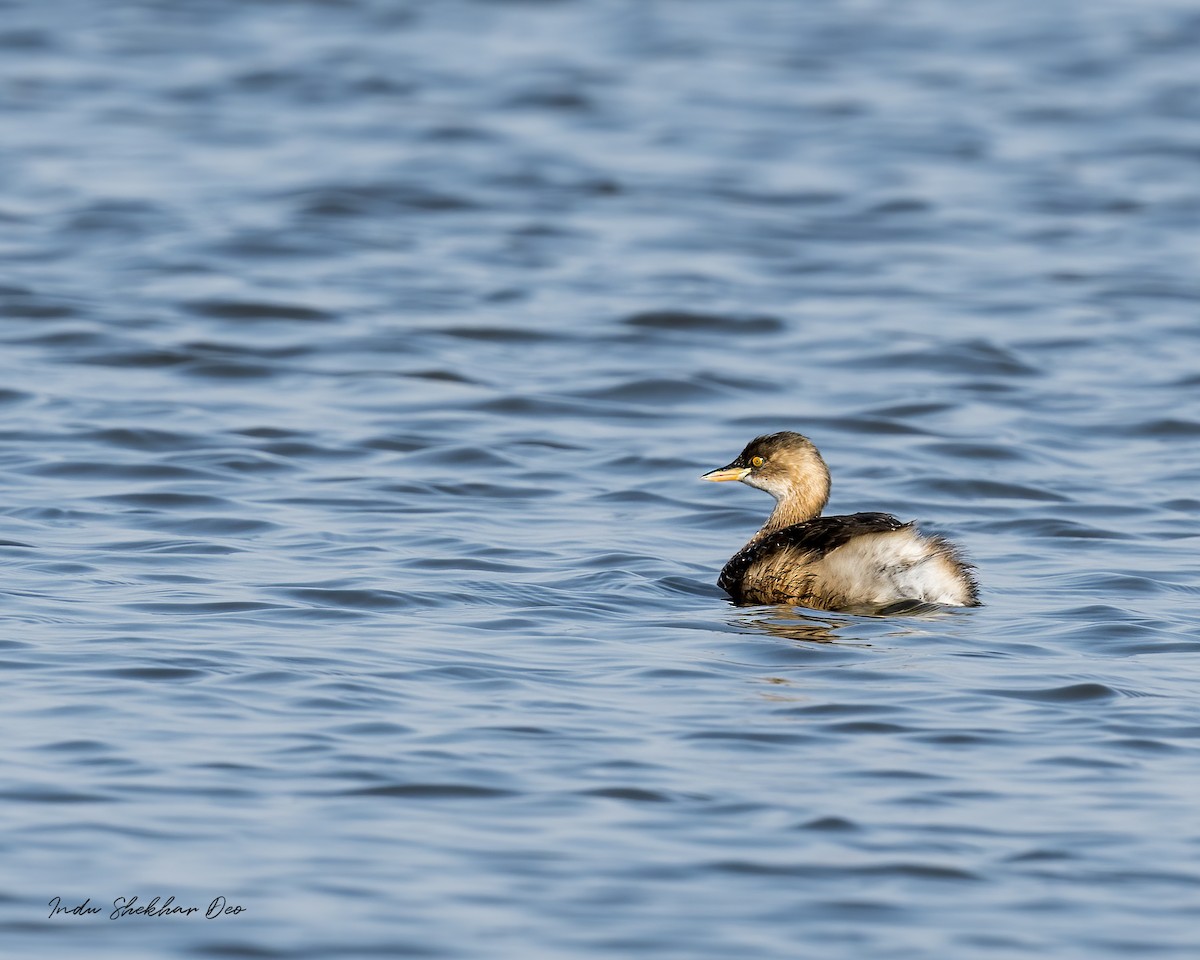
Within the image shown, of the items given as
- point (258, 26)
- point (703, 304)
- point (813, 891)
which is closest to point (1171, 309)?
point (703, 304)

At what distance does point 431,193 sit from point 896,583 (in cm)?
990

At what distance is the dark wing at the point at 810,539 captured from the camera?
8539 mm

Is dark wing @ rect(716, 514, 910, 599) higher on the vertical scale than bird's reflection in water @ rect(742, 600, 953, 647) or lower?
higher

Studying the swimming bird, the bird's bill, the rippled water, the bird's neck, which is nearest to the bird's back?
the swimming bird

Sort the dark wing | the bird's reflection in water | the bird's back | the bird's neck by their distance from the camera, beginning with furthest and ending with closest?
the bird's neck
the dark wing
the bird's back
the bird's reflection in water

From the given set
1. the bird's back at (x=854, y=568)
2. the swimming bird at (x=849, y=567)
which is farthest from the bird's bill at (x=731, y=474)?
the bird's back at (x=854, y=568)

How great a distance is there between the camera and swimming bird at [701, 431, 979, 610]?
841cm

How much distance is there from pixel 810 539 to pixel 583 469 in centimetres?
276

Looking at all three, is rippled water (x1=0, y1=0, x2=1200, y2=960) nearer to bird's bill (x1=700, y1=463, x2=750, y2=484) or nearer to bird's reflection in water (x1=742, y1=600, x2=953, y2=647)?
bird's reflection in water (x1=742, y1=600, x2=953, y2=647)

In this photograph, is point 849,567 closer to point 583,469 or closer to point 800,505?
point 800,505

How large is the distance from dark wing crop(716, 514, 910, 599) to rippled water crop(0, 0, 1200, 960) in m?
0.22

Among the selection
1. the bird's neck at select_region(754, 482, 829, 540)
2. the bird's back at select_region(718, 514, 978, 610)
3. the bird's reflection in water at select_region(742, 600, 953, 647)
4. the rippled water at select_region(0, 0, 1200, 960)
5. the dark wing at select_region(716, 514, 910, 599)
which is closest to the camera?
the rippled water at select_region(0, 0, 1200, 960)

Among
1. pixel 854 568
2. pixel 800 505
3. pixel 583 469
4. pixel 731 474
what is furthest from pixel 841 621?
pixel 583 469

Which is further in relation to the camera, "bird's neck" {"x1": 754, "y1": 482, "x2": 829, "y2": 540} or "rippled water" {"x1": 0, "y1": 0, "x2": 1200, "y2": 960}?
"bird's neck" {"x1": 754, "y1": 482, "x2": 829, "y2": 540}
